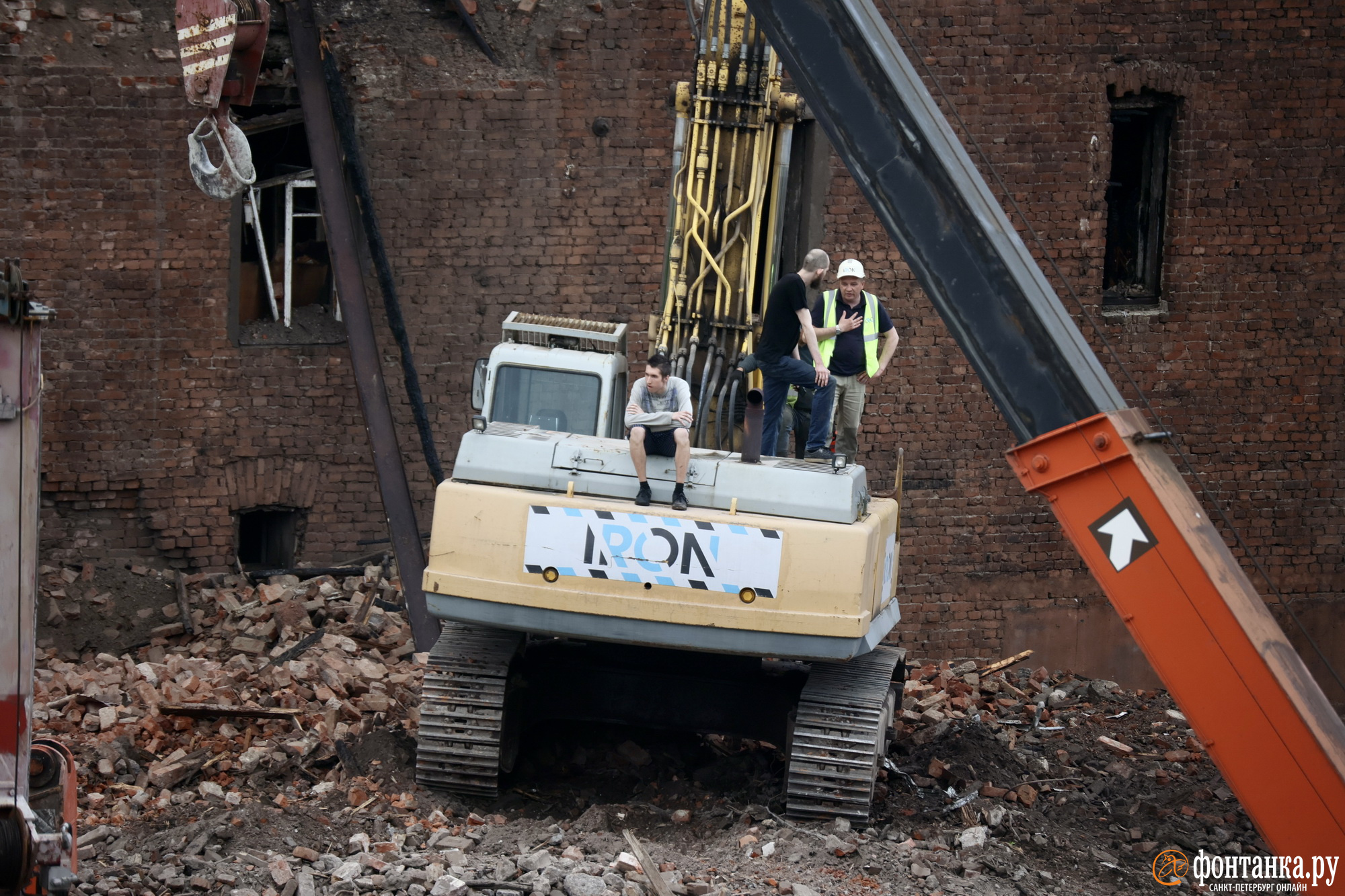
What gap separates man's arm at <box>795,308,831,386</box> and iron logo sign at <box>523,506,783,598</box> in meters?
1.27

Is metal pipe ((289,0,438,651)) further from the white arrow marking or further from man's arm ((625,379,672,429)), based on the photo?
the white arrow marking

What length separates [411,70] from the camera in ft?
34.4

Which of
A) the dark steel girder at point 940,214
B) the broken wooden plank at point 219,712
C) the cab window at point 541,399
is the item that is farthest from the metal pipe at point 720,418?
the broken wooden plank at point 219,712

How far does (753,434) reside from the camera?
6668 mm

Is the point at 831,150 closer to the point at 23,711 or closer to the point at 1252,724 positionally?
the point at 1252,724

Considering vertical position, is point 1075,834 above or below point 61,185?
below

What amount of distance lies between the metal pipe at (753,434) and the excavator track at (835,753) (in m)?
1.27

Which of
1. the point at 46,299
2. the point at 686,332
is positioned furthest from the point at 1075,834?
the point at 46,299

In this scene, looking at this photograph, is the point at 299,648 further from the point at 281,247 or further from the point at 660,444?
the point at 660,444

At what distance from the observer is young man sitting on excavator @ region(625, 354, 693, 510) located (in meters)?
6.43

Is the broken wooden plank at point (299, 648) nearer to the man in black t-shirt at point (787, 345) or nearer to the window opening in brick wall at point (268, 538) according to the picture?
the window opening in brick wall at point (268, 538)

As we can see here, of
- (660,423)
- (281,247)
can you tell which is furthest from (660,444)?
(281,247)

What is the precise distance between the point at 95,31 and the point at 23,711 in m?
7.68

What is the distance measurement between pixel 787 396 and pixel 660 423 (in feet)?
4.49
